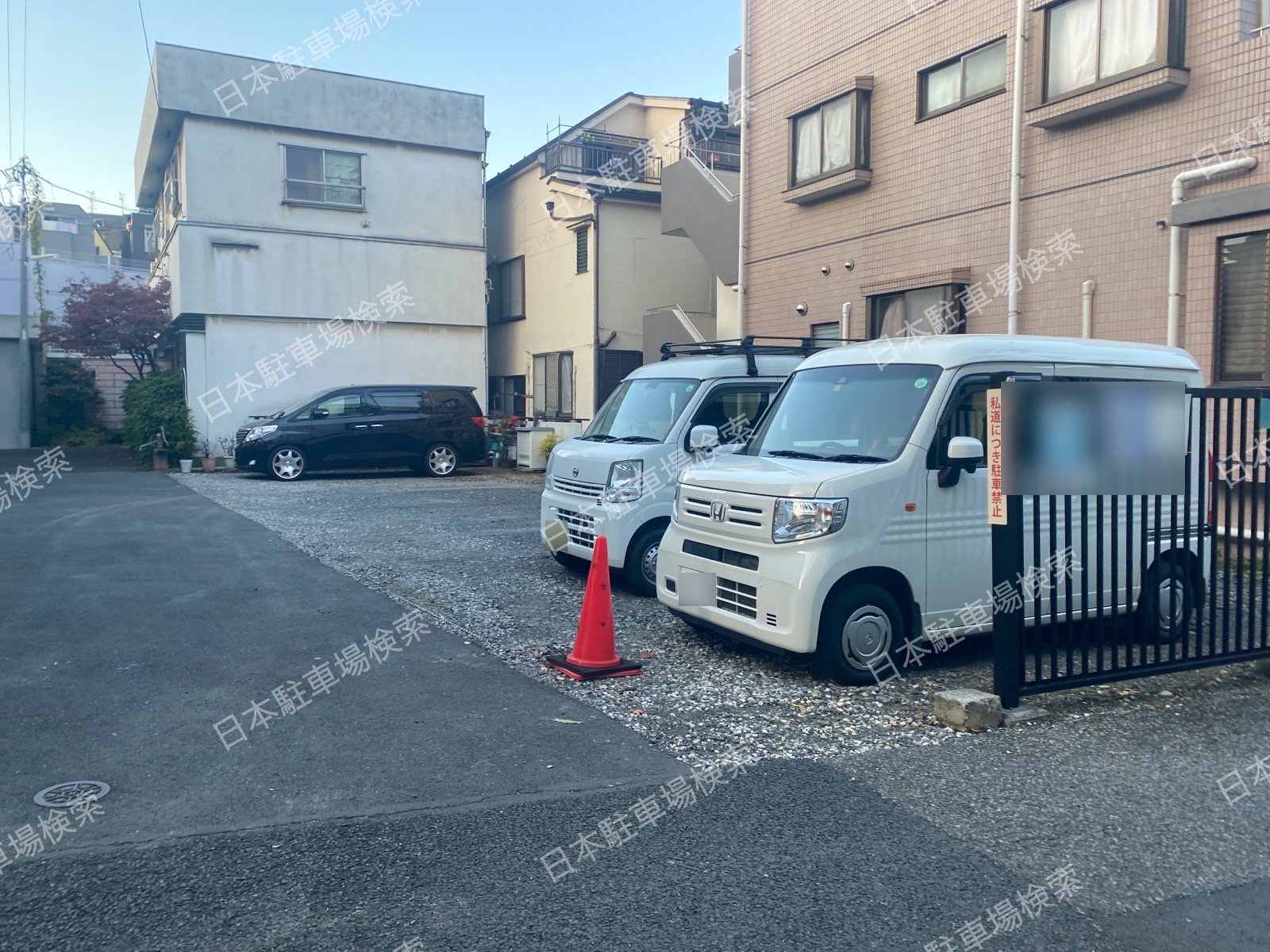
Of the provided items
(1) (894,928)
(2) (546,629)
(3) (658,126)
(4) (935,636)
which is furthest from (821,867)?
(3) (658,126)

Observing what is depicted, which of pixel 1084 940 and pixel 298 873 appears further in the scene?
pixel 298 873

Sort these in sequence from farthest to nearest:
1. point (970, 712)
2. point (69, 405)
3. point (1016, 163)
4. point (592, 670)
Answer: point (69, 405), point (1016, 163), point (592, 670), point (970, 712)

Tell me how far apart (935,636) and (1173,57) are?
6791 millimetres

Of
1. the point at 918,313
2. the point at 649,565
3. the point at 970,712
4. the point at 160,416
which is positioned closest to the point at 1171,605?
the point at 970,712

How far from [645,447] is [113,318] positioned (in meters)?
18.5

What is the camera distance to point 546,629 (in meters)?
7.25

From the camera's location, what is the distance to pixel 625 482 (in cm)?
833

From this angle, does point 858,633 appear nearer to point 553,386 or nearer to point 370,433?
point 370,433

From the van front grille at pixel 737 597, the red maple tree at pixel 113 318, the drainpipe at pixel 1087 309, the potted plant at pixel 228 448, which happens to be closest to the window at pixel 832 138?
the drainpipe at pixel 1087 309

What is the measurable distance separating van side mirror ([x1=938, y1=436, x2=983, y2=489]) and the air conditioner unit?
14.2m

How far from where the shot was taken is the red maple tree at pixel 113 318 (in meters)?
22.4

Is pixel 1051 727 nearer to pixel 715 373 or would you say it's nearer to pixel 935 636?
pixel 935 636

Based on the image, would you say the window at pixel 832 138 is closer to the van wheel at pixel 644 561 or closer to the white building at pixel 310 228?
the van wheel at pixel 644 561

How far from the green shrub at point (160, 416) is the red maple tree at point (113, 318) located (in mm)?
1056
